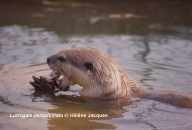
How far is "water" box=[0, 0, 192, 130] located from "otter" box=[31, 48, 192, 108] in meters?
0.11

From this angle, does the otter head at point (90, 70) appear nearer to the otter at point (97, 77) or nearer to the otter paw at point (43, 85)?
the otter at point (97, 77)

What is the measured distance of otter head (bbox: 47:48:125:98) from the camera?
4902 millimetres

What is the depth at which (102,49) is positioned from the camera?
7.25 m

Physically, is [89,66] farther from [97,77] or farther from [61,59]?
[61,59]

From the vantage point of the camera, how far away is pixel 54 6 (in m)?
11.7

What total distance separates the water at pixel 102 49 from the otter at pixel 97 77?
0.35 feet

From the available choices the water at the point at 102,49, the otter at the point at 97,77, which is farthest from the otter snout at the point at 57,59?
the water at the point at 102,49

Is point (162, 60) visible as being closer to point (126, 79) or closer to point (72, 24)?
point (126, 79)

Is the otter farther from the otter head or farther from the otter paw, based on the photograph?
the otter paw

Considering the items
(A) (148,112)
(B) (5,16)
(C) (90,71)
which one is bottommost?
(A) (148,112)

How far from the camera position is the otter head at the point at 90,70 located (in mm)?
4902

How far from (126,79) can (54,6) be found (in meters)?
6.93

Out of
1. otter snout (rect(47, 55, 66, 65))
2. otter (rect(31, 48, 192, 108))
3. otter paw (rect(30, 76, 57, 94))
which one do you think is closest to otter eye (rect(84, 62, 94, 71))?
otter (rect(31, 48, 192, 108))

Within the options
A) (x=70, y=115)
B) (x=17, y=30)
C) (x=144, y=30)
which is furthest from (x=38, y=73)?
(x=144, y=30)
